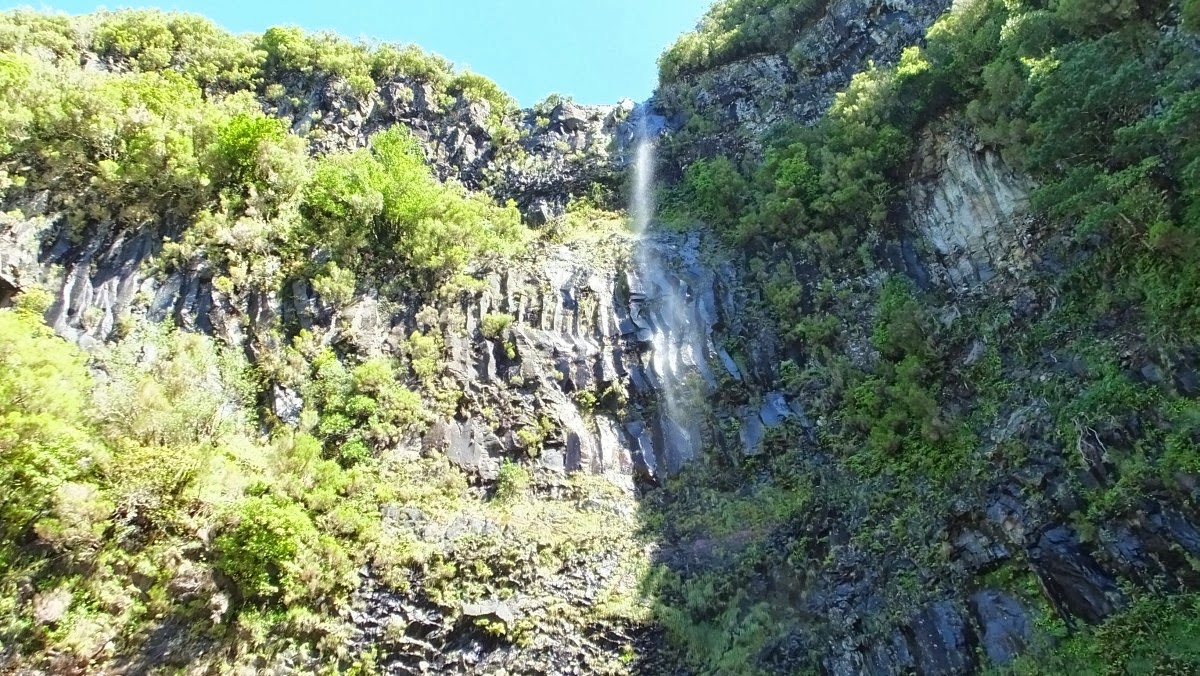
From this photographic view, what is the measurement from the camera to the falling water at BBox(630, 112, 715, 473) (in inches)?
536

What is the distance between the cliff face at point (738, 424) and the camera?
8.20m

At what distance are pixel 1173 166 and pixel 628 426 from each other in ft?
33.0

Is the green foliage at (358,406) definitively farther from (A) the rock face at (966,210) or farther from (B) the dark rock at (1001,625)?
(A) the rock face at (966,210)

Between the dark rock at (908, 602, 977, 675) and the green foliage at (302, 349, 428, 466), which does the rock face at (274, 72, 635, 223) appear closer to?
the green foliage at (302, 349, 428, 466)

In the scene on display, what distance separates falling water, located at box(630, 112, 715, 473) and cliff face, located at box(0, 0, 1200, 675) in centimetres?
6

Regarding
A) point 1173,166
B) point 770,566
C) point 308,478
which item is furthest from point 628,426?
point 1173,166

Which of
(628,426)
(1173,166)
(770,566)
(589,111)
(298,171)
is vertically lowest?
(770,566)

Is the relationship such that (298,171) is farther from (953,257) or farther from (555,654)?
(953,257)

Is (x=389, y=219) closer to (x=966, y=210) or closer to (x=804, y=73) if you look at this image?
(x=966, y=210)

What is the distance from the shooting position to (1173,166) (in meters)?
9.25

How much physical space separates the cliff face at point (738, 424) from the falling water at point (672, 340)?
6cm

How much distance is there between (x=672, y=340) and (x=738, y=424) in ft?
9.31

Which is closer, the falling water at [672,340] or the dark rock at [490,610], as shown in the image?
the dark rock at [490,610]

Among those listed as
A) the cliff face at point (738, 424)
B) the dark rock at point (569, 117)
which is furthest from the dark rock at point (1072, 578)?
the dark rock at point (569, 117)
